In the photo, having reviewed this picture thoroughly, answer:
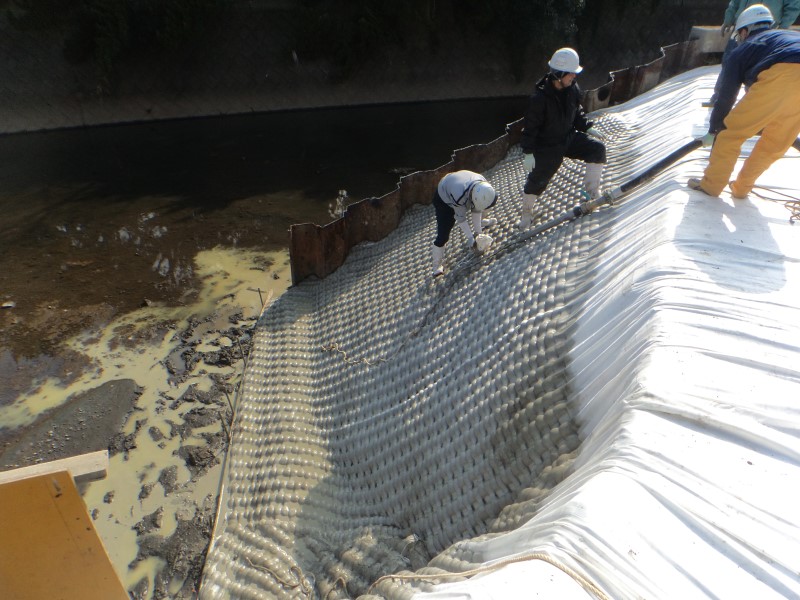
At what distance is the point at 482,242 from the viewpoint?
16.5 feet

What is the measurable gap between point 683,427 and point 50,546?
3.15 meters

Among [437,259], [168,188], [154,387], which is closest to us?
[437,259]

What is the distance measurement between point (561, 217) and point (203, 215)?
7025 millimetres

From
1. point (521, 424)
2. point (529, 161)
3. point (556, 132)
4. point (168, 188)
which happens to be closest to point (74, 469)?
point (521, 424)

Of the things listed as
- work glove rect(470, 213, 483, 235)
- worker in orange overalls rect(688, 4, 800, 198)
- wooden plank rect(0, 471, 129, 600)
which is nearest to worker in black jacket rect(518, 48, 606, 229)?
work glove rect(470, 213, 483, 235)

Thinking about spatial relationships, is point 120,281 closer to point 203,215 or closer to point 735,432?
point 203,215

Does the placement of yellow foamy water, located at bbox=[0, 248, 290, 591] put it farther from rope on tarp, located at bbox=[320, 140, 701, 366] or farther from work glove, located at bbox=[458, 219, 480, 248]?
work glove, located at bbox=[458, 219, 480, 248]

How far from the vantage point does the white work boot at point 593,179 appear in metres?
4.73

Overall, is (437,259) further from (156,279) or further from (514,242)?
(156,279)

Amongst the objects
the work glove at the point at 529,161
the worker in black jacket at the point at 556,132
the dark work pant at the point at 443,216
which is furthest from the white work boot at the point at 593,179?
the dark work pant at the point at 443,216

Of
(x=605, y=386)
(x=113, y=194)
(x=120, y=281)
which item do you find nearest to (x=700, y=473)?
(x=605, y=386)

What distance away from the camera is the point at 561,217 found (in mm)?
4648

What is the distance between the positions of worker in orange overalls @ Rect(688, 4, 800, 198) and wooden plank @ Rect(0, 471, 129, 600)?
14.6ft

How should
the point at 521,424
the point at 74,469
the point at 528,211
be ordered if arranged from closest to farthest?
the point at 74,469
the point at 521,424
the point at 528,211
